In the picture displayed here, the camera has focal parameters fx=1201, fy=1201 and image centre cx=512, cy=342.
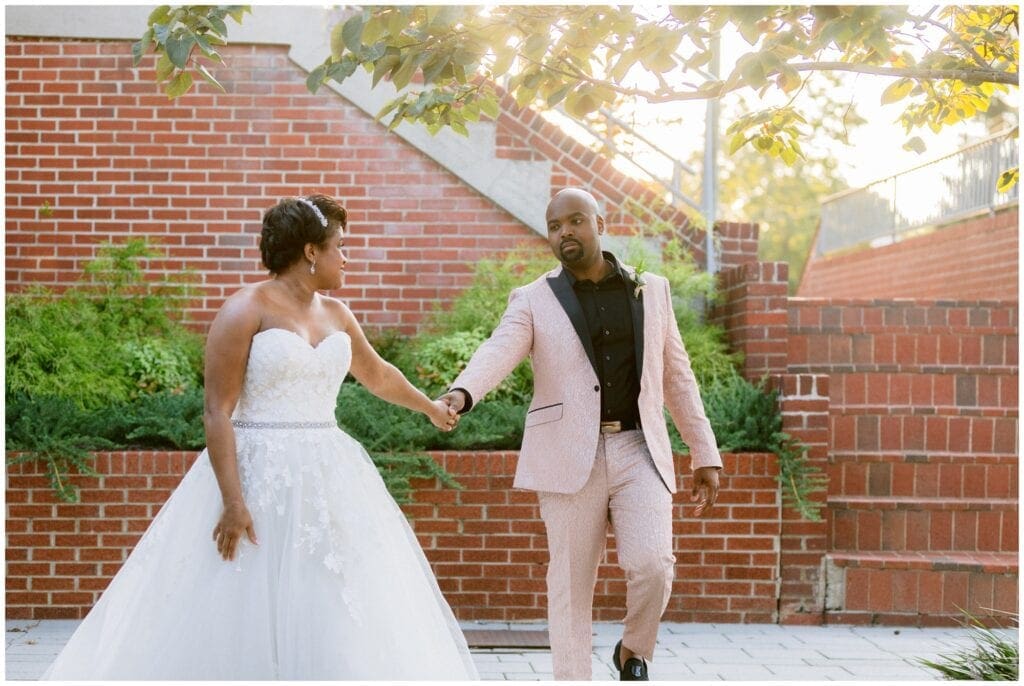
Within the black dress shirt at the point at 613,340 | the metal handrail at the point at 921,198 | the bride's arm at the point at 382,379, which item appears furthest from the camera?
the metal handrail at the point at 921,198

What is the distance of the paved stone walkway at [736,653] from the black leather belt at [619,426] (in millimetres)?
1492

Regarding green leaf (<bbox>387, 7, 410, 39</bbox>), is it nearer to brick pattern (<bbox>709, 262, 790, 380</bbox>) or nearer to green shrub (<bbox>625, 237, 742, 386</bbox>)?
green shrub (<bbox>625, 237, 742, 386</bbox>)

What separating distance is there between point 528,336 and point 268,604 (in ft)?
5.13

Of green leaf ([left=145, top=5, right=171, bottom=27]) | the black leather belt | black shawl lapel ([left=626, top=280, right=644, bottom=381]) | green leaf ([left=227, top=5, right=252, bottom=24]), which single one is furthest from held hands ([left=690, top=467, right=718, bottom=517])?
green leaf ([left=145, top=5, right=171, bottom=27])

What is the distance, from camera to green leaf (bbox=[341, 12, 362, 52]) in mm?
3789

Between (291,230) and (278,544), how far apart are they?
111cm

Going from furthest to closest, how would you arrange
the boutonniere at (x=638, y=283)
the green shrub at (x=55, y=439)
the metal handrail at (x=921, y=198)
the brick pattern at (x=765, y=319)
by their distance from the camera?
the metal handrail at (x=921, y=198)
the brick pattern at (x=765, y=319)
the green shrub at (x=55, y=439)
the boutonniere at (x=638, y=283)

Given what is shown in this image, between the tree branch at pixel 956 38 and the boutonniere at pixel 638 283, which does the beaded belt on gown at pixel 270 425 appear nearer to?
the boutonniere at pixel 638 283

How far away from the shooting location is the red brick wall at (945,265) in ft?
33.7

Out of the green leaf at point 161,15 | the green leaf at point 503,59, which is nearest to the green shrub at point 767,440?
the green leaf at point 503,59

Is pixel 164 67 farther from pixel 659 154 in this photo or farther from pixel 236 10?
pixel 659 154

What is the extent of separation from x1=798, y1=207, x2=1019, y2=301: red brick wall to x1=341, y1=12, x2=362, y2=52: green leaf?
7.33 metres

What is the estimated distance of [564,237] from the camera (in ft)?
15.7

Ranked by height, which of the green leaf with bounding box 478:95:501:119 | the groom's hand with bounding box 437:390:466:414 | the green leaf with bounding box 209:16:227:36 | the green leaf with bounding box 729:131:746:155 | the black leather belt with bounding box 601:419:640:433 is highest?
the green leaf with bounding box 209:16:227:36
